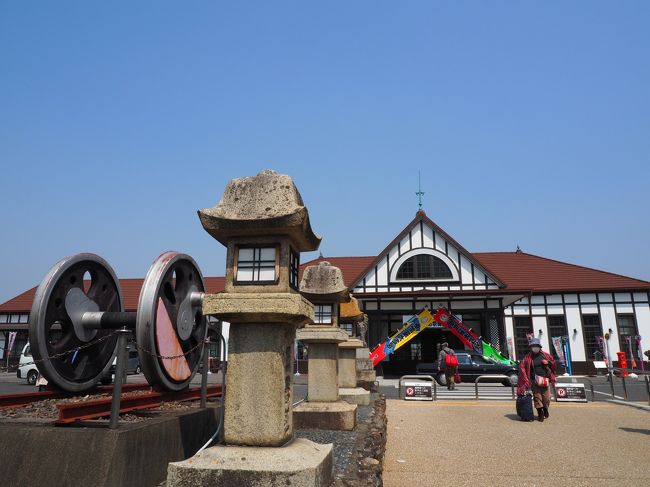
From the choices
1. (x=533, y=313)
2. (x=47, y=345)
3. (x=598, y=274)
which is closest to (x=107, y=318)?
(x=47, y=345)

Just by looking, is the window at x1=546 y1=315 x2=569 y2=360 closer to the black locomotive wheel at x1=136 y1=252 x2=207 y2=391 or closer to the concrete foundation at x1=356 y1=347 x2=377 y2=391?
the concrete foundation at x1=356 y1=347 x2=377 y2=391

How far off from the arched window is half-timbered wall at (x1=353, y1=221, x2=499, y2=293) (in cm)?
19

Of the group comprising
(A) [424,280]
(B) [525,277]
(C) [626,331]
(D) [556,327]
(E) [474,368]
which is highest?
(B) [525,277]

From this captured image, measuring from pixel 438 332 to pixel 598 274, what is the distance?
1033cm

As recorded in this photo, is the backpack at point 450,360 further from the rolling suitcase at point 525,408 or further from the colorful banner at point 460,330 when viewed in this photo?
the rolling suitcase at point 525,408

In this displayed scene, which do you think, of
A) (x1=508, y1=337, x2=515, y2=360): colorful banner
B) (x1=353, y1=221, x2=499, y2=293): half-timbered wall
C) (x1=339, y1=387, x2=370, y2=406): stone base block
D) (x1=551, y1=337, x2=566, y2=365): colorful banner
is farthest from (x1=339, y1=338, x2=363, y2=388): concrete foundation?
(x1=508, y1=337, x2=515, y2=360): colorful banner

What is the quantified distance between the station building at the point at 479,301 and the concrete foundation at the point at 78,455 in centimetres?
1975

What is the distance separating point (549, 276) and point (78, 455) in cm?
2761

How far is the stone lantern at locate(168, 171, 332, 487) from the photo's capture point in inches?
134

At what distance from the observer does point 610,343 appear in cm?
2366

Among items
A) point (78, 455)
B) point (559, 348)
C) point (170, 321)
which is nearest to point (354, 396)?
point (170, 321)

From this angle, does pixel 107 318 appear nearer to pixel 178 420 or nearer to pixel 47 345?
pixel 47 345

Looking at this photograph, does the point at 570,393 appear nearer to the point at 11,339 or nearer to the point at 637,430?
the point at 637,430

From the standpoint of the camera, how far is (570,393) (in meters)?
12.2
